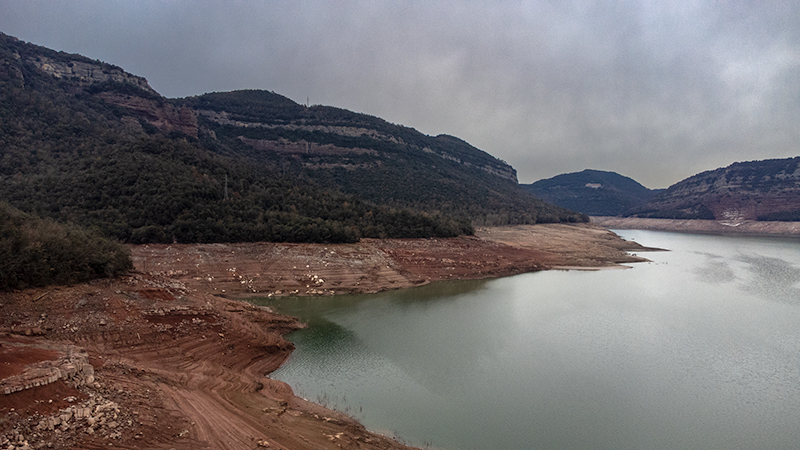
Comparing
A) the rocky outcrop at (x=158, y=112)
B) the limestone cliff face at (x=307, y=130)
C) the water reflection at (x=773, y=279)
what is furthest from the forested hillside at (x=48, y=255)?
the limestone cliff face at (x=307, y=130)

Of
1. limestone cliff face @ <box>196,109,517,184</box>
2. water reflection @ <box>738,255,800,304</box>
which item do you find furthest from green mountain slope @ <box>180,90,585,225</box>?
water reflection @ <box>738,255,800,304</box>

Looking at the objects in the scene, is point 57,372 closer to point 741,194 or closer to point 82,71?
point 82,71

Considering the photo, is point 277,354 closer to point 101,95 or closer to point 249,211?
point 249,211

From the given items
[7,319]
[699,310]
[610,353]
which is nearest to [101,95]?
[7,319]

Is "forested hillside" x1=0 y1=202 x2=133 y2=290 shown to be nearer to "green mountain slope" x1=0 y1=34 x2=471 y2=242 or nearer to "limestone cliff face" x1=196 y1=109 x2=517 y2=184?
"green mountain slope" x1=0 y1=34 x2=471 y2=242

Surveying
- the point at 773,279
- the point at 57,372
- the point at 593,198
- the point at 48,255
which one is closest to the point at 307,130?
the point at 48,255

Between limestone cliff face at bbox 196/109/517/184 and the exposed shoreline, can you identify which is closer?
limestone cliff face at bbox 196/109/517/184
